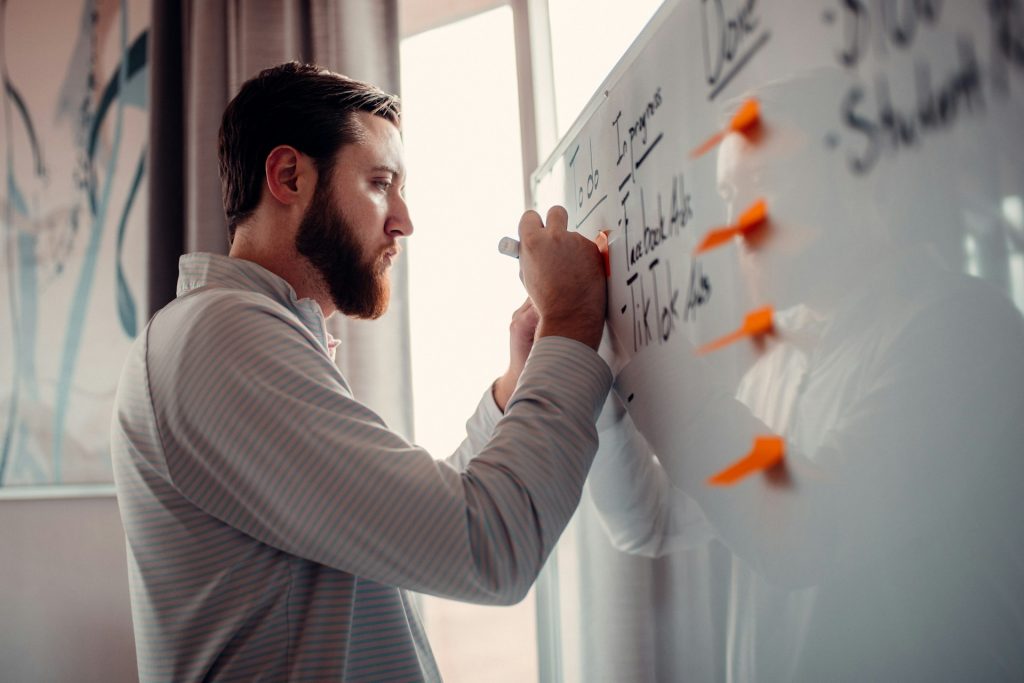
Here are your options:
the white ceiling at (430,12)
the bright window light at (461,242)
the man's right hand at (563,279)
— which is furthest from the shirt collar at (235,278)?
the white ceiling at (430,12)

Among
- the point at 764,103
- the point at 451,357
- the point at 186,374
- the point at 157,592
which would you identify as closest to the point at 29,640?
the point at 451,357

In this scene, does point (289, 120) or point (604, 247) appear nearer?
point (604, 247)

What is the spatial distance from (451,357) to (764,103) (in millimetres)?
1186

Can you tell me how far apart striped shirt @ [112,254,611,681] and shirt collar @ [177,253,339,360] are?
12 cm

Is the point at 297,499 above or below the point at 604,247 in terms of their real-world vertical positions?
below

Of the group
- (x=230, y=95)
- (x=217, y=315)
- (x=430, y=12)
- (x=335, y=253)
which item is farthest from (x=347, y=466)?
(x=430, y=12)

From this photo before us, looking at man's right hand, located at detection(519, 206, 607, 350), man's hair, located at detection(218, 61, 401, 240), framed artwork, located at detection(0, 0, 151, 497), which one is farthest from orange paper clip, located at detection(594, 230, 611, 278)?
framed artwork, located at detection(0, 0, 151, 497)

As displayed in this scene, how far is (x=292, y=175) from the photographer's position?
3.21 ft

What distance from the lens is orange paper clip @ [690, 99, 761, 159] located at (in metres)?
0.52

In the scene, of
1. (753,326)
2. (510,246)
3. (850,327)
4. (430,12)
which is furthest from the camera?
(430,12)

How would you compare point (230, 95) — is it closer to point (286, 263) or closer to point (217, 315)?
point (286, 263)

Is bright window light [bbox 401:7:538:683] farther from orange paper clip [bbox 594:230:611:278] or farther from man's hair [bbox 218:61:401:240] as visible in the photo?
orange paper clip [bbox 594:230:611:278]

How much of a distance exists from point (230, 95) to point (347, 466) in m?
1.32

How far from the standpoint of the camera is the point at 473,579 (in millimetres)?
617
